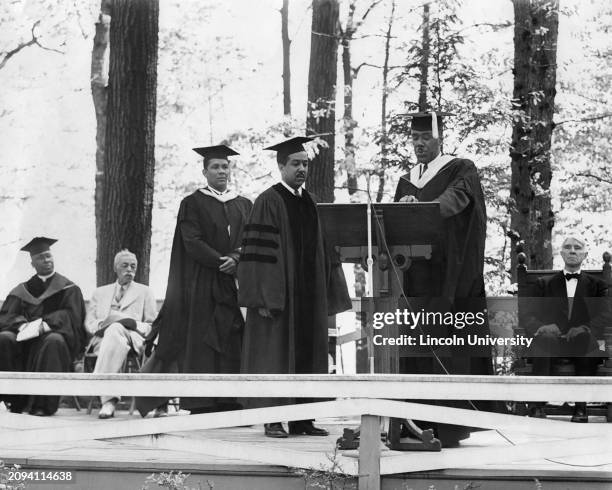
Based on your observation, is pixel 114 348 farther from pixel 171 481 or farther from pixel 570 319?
pixel 570 319

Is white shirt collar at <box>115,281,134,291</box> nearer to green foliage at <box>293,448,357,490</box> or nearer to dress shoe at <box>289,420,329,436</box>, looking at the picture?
dress shoe at <box>289,420,329,436</box>

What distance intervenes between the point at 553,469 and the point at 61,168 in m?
5.68

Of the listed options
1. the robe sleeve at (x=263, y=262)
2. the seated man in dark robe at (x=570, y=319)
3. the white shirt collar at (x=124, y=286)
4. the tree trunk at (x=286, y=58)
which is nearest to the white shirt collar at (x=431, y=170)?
the robe sleeve at (x=263, y=262)

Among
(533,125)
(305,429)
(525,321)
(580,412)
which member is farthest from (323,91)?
(305,429)

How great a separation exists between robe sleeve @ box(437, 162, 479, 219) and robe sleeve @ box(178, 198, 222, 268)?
1.90 meters

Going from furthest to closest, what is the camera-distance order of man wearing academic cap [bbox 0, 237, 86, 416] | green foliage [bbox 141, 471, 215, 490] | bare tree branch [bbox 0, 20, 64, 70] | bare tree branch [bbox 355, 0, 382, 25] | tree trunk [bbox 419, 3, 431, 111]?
bare tree branch [bbox 0, 20, 64, 70] → tree trunk [bbox 419, 3, 431, 111] → bare tree branch [bbox 355, 0, 382, 25] → man wearing academic cap [bbox 0, 237, 86, 416] → green foliage [bbox 141, 471, 215, 490]

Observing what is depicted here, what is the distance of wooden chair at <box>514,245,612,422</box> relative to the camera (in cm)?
809

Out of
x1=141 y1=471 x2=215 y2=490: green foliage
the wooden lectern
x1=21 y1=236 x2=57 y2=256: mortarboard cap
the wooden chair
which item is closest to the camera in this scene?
x1=141 y1=471 x2=215 y2=490: green foliage

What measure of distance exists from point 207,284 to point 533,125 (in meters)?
3.50

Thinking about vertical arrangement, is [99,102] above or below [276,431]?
above

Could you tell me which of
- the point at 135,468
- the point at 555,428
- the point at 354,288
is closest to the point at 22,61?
the point at 354,288

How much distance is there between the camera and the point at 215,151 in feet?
25.7

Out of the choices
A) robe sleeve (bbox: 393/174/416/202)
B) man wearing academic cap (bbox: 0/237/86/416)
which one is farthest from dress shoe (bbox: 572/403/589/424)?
man wearing academic cap (bbox: 0/237/86/416)

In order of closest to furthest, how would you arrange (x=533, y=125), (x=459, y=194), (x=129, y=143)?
(x=459, y=194) < (x=129, y=143) < (x=533, y=125)
